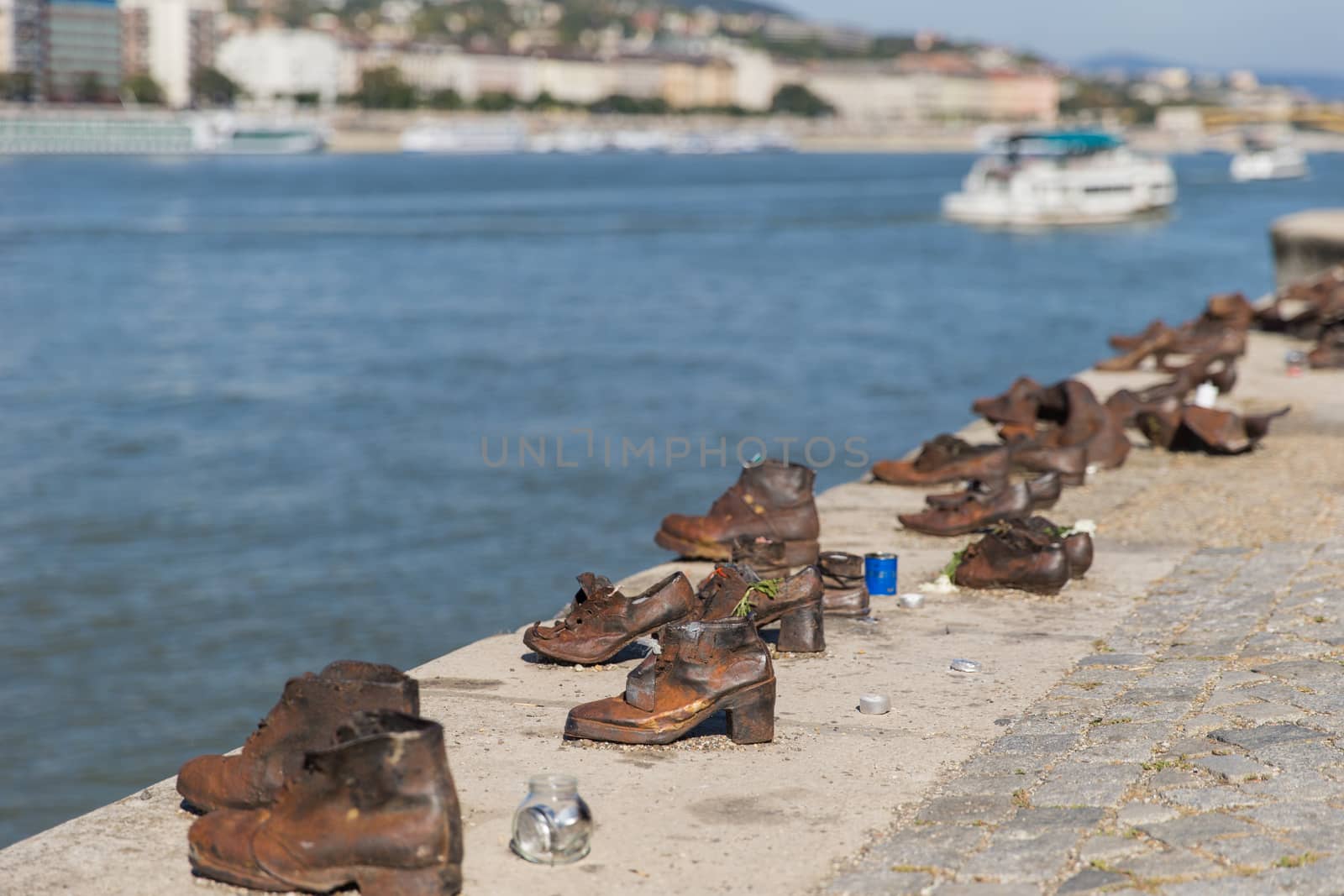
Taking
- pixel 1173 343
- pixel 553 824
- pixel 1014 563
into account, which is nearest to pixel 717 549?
pixel 1014 563

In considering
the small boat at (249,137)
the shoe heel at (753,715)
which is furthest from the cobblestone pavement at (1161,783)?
the small boat at (249,137)

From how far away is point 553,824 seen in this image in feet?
12.0

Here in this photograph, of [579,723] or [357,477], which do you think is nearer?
[579,723]

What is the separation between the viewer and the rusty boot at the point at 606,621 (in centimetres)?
520

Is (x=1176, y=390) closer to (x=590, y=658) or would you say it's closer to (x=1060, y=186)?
(x=590, y=658)

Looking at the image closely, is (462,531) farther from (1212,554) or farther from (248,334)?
(248,334)

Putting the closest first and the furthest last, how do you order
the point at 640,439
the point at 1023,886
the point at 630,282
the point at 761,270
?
the point at 1023,886 → the point at 640,439 → the point at 630,282 → the point at 761,270

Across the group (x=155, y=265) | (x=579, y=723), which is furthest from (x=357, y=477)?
(x=155, y=265)

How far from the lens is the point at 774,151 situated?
196 metres

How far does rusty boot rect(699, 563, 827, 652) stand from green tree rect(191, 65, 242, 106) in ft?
655

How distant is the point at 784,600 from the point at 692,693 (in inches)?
38.2

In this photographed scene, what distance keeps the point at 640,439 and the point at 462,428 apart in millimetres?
2479

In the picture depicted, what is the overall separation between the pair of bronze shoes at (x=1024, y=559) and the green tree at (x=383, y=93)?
191114 mm

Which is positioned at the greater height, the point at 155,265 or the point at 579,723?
the point at 579,723
